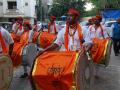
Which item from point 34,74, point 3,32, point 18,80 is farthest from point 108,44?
point 34,74

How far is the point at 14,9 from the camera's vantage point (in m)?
76.1

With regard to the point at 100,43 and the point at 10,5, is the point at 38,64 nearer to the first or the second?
the point at 100,43

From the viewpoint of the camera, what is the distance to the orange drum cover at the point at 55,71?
5.78 metres

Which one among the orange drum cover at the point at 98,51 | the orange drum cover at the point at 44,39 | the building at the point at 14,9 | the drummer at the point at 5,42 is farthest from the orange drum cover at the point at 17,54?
the building at the point at 14,9

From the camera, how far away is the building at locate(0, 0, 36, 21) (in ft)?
248

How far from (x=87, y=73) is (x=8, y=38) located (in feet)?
7.07

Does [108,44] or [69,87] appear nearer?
[69,87]

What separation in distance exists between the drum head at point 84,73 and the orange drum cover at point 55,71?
97 millimetres

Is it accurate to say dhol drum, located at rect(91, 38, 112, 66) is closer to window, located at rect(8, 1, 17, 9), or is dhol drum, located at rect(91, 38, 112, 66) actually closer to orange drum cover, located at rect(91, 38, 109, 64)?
orange drum cover, located at rect(91, 38, 109, 64)

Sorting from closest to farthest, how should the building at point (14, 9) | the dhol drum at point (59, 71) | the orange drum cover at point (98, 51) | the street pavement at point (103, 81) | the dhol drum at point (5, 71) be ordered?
the dhol drum at point (59, 71), the dhol drum at point (5, 71), the street pavement at point (103, 81), the orange drum cover at point (98, 51), the building at point (14, 9)

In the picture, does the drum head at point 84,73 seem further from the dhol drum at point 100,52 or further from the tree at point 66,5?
the tree at point 66,5

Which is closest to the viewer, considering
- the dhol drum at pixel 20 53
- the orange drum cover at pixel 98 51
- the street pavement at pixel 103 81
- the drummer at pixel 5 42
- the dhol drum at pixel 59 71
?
the dhol drum at pixel 59 71

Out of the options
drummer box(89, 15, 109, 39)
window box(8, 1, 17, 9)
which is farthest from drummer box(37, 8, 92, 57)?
window box(8, 1, 17, 9)

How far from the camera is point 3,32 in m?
7.82
